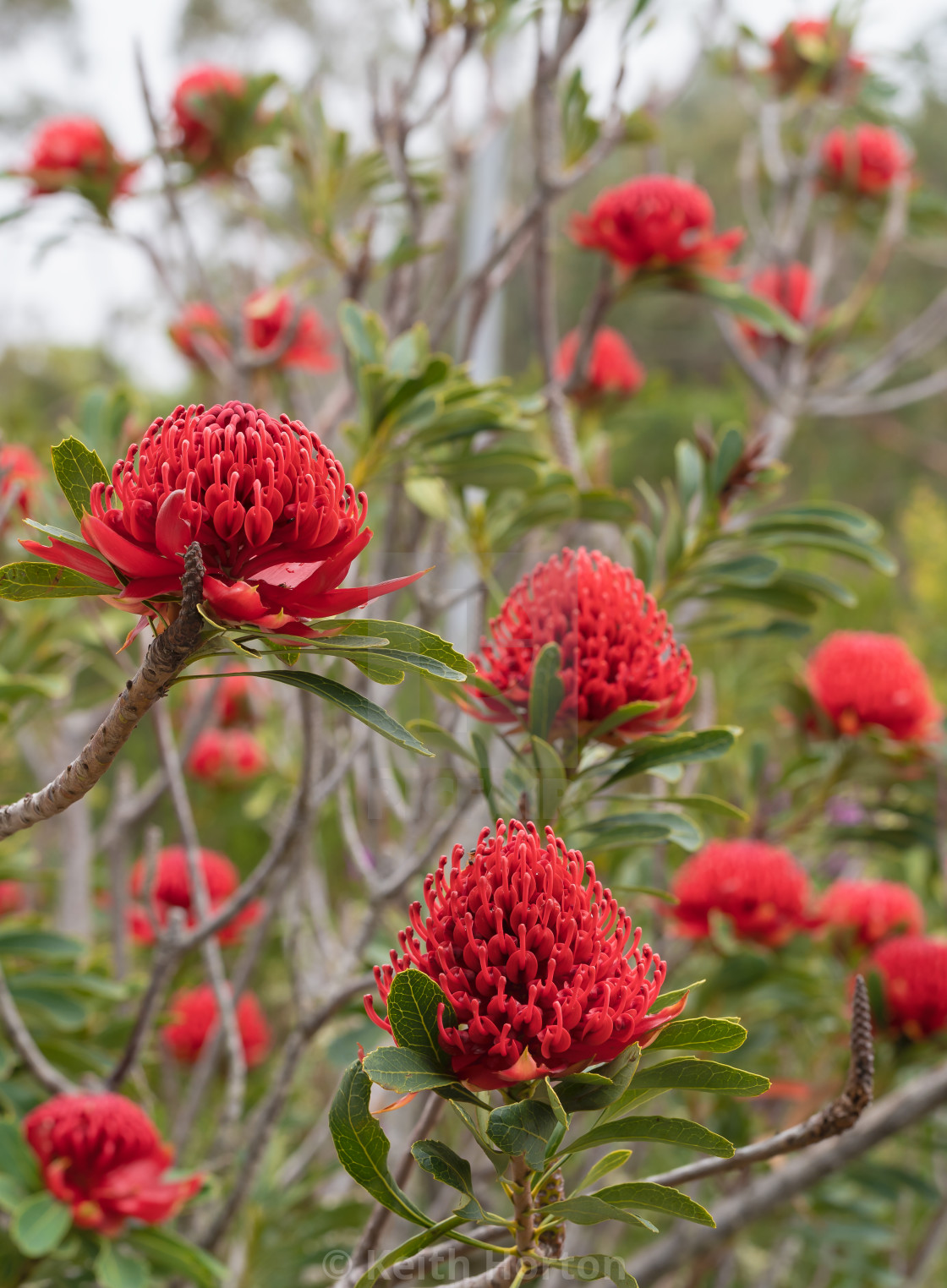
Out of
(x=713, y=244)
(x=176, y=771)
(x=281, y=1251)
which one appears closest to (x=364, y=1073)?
(x=176, y=771)

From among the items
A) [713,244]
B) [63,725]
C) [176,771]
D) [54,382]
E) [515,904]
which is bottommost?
[515,904]

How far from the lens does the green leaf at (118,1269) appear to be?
1124 millimetres

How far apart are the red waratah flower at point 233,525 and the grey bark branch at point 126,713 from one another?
0.03 metres

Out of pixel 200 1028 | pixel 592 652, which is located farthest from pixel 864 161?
pixel 200 1028

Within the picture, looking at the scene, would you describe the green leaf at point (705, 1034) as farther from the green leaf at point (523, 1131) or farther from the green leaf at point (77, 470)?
the green leaf at point (77, 470)

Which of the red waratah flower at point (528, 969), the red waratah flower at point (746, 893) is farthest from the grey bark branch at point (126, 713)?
the red waratah flower at point (746, 893)

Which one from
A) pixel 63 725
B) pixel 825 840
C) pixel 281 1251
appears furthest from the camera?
pixel 63 725

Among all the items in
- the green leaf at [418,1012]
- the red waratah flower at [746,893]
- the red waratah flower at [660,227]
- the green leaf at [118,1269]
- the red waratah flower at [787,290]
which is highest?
the red waratah flower at [787,290]

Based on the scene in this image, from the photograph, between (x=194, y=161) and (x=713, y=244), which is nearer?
(x=713, y=244)

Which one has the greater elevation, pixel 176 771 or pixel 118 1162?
pixel 176 771

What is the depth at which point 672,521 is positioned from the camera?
1.30m

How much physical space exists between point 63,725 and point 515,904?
6.52 feet

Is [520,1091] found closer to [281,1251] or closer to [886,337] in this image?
[281,1251]

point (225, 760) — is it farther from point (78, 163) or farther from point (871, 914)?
point (871, 914)
